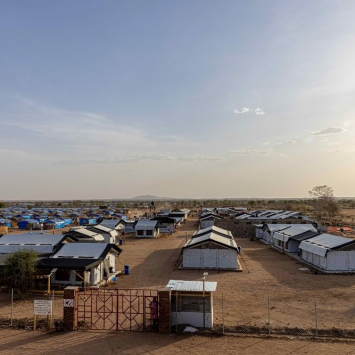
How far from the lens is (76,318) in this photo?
663 inches

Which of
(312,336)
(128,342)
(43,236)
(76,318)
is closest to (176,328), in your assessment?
(128,342)

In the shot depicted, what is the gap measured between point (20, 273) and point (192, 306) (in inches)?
470

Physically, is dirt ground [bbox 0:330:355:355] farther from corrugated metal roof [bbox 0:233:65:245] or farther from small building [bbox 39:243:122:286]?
corrugated metal roof [bbox 0:233:65:245]

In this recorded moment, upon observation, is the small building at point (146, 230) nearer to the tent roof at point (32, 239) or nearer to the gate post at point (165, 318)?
the tent roof at point (32, 239)

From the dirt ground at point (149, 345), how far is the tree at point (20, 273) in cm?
635

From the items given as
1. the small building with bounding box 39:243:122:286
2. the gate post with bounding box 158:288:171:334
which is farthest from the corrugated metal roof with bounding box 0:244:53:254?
the gate post with bounding box 158:288:171:334

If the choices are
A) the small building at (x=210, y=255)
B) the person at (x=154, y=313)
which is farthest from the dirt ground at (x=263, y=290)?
the person at (x=154, y=313)

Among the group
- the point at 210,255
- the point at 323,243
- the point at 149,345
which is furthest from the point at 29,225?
the point at 149,345

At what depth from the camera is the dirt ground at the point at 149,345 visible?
13969mm

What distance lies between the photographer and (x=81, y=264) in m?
24.4

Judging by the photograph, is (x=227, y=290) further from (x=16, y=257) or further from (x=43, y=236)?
(x=43, y=236)

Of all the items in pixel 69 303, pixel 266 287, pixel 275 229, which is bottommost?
pixel 266 287

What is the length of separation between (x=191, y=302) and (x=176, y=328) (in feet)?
4.49

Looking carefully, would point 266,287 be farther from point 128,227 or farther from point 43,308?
point 128,227
